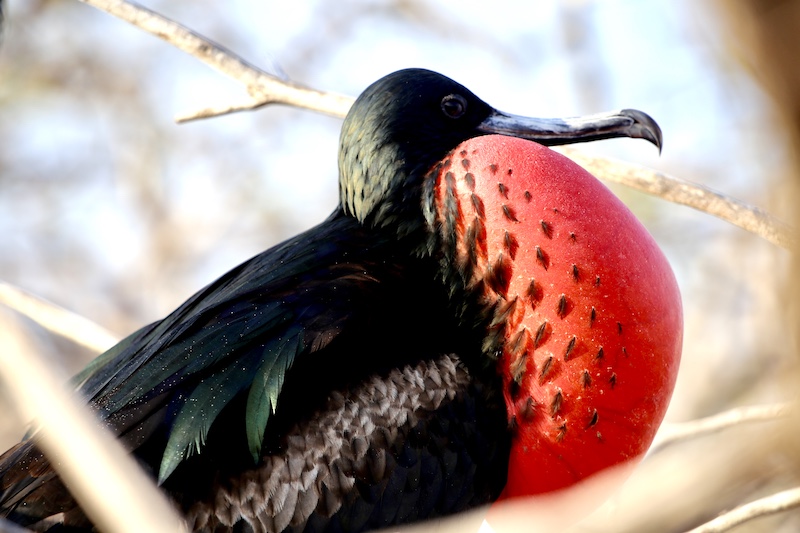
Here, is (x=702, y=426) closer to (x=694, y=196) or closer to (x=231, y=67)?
(x=694, y=196)

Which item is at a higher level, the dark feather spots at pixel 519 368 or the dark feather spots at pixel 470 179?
the dark feather spots at pixel 470 179

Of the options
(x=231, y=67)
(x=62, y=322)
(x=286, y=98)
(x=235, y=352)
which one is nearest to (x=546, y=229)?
(x=235, y=352)

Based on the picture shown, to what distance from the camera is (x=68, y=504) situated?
1852mm

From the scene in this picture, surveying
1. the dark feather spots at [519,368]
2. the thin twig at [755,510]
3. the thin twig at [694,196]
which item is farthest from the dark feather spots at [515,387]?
the thin twig at [694,196]

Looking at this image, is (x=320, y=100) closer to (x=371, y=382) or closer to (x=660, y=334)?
(x=371, y=382)

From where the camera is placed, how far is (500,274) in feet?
6.65

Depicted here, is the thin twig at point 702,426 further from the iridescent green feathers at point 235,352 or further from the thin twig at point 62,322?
the thin twig at point 62,322

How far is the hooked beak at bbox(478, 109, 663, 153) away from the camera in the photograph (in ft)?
7.75

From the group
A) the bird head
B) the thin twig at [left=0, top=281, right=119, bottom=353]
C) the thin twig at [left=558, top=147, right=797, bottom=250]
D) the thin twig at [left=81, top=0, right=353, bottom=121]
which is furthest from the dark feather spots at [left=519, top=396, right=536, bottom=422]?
the thin twig at [left=0, top=281, right=119, bottom=353]

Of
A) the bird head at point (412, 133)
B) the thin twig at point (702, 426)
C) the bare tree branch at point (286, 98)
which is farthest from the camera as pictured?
the bare tree branch at point (286, 98)

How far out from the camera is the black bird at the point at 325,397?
1.87 meters

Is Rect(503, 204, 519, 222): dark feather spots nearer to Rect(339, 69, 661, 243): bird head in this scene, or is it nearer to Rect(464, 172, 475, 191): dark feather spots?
Rect(464, 172, 475, 191): dark feather spots

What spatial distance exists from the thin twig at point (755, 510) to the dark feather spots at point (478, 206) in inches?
29.8

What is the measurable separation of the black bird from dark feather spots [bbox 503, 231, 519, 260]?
138 millimetres
